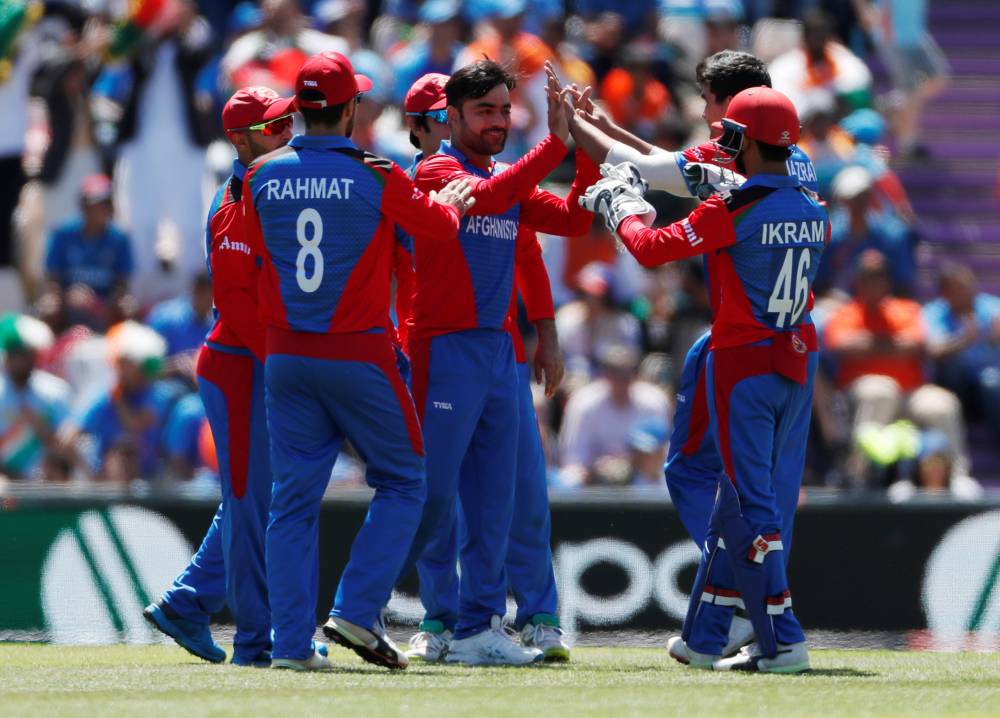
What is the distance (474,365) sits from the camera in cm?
821

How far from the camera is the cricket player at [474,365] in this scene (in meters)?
8.16

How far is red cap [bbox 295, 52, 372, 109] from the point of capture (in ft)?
24.8

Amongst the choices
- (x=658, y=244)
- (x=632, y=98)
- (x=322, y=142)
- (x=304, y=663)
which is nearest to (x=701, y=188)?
(x=658, y=244)

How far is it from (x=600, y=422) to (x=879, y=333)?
200 cm

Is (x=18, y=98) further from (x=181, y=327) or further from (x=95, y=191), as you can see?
(x=181, y=327)

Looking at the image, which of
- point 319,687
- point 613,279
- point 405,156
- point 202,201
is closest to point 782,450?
point 319,687

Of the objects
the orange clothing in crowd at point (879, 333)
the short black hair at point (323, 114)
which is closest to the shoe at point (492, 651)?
the short black hair at point (323, 114)

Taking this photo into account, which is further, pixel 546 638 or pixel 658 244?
pixel 546 638

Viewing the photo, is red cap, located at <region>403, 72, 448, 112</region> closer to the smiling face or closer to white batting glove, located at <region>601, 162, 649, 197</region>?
the smiling face

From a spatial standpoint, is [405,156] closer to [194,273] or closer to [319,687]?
[194,273]

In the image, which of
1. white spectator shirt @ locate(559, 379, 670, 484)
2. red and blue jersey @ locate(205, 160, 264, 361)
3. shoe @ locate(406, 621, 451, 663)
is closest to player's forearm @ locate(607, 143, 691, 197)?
red and blue jersey @ locate(205, 160, 264, 361)

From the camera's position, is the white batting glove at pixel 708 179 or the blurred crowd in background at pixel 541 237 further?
the blurred crowd in background at pixel 541 237

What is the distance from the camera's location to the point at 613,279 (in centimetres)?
1325

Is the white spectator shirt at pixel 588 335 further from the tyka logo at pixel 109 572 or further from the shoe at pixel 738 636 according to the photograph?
the shoe at pixel 738 636
